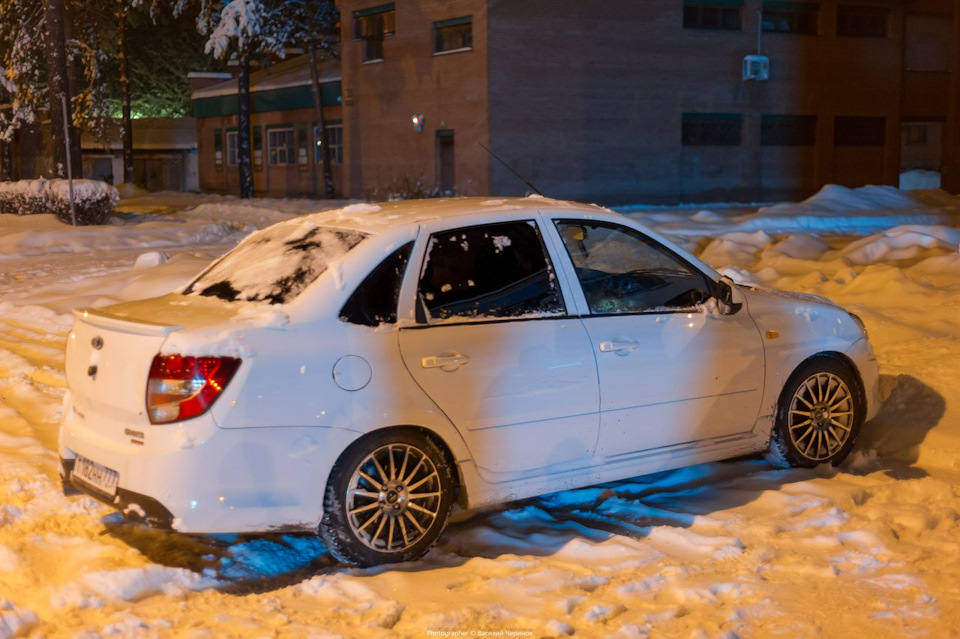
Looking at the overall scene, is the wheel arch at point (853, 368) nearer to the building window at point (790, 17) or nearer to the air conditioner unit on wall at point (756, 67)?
the air conditioner unit on wall at point (756, 67)

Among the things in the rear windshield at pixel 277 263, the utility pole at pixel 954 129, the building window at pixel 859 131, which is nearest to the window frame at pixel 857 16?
the building window at pixel 859 131

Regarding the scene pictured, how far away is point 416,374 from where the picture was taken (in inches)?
208

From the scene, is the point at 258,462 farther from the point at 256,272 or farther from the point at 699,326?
the point at 699,326

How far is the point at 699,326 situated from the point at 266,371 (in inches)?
94.9


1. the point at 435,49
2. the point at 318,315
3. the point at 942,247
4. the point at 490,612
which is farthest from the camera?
the point at 435,49

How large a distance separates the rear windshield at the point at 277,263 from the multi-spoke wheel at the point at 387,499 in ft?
2.69

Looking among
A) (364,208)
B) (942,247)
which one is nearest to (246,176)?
(942,247)

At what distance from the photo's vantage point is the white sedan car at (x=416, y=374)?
495 centimetres

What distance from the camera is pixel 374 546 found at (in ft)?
17.3

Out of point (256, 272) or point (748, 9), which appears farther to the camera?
point (748, 9)

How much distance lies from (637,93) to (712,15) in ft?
11.9

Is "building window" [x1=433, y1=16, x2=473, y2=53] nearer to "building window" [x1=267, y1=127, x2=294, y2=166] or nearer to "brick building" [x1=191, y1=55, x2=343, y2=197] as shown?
"brick building" [x1=191, y1=55, x2=343, y2=197]

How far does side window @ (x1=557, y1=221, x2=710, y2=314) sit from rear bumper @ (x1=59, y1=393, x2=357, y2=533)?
1635 mm

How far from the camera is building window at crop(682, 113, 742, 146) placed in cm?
3562
